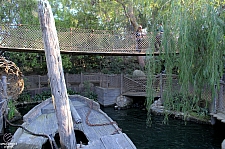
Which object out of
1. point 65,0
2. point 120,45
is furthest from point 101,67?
point 120,45

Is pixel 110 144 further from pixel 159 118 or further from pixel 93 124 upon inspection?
pixel 159 118

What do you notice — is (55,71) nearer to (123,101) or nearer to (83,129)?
(83,129)

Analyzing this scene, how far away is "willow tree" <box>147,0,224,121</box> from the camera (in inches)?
128

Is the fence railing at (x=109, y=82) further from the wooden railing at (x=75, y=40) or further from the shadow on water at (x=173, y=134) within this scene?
the wooden railing at (x=75, y=40)

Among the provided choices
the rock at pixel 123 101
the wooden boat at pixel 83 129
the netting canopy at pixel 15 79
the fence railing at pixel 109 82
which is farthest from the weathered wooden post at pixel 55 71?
the rock at pixel 123 101

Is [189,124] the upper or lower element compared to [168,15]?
lower

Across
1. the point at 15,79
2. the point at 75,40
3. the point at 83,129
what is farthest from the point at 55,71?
the point at 75,40

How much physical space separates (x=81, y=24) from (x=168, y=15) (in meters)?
10.2

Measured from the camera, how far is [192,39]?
3451 millimetres

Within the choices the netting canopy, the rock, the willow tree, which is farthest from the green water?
the willow tree

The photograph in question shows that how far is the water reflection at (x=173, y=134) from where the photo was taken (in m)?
5.57

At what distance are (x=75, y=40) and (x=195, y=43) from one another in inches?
191

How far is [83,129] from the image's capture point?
5.24 metres

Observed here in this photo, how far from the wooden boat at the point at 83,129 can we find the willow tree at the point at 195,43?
157 cm
